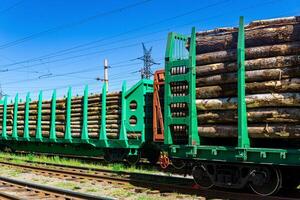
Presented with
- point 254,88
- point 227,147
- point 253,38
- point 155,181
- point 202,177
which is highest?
point 253,38

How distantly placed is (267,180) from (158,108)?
6197 millimetres

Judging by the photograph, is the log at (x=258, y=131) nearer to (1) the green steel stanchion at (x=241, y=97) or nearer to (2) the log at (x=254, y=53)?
(1) the green steel stanchion at (x=241, y=97)

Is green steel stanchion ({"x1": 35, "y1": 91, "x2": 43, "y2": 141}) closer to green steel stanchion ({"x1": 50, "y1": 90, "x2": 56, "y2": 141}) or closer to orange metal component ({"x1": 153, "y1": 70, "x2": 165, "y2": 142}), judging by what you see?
green steel stanchion ({"x1": 50, "y1": 90, "x2": 56, "y2": 141})

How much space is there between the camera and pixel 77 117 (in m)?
18.8

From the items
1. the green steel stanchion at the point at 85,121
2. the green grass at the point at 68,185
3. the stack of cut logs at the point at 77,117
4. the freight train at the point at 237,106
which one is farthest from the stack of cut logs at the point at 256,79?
the green steel stanchion at the point at 85,121

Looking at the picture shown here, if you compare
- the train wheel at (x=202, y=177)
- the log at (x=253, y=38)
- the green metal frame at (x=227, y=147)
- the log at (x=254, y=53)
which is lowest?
the train wheel at (x=202, y=177)

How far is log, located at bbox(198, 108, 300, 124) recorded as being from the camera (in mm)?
8305

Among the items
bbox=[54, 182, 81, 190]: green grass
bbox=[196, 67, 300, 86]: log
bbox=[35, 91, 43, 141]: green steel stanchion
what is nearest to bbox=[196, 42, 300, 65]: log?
bbox=[196, 67, 300, 86]: log

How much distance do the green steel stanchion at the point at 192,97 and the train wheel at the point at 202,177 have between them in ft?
2.12

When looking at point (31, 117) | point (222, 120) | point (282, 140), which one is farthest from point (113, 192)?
point (31, 117)

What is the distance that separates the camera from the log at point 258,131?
827 cm

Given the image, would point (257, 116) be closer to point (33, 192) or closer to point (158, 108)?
point (33, 192)

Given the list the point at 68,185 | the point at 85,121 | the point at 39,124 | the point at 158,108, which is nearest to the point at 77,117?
the point at 85,121

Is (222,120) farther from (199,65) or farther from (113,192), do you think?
(113,192)
